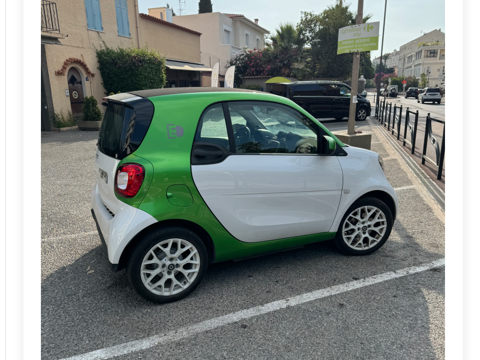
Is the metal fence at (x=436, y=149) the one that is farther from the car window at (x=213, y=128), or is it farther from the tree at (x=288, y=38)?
the tree at (x=288, y=38)

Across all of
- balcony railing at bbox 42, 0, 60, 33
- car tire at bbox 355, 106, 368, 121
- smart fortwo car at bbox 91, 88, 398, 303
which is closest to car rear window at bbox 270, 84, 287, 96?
car tire at bbox 355, 106, 368, 121

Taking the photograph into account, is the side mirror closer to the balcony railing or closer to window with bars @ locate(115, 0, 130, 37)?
the balcony railing

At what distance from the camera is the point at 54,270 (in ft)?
11.6

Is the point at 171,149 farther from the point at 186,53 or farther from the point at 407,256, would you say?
the point at 186,53

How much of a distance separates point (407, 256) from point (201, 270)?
2.23 m

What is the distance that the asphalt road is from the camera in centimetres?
243

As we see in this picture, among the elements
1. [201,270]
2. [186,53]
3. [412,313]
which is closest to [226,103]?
[201,270]

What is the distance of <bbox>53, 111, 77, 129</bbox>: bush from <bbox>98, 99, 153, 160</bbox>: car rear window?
13.6m

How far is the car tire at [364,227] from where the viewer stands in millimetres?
3682

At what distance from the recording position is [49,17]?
565 inches

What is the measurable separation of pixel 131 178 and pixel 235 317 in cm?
133

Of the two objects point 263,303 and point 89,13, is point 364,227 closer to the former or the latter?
point 263,303

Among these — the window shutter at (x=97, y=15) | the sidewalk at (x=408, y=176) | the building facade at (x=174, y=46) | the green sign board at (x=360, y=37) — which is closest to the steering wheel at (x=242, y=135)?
the sidewalk at (x=408, y=176)
